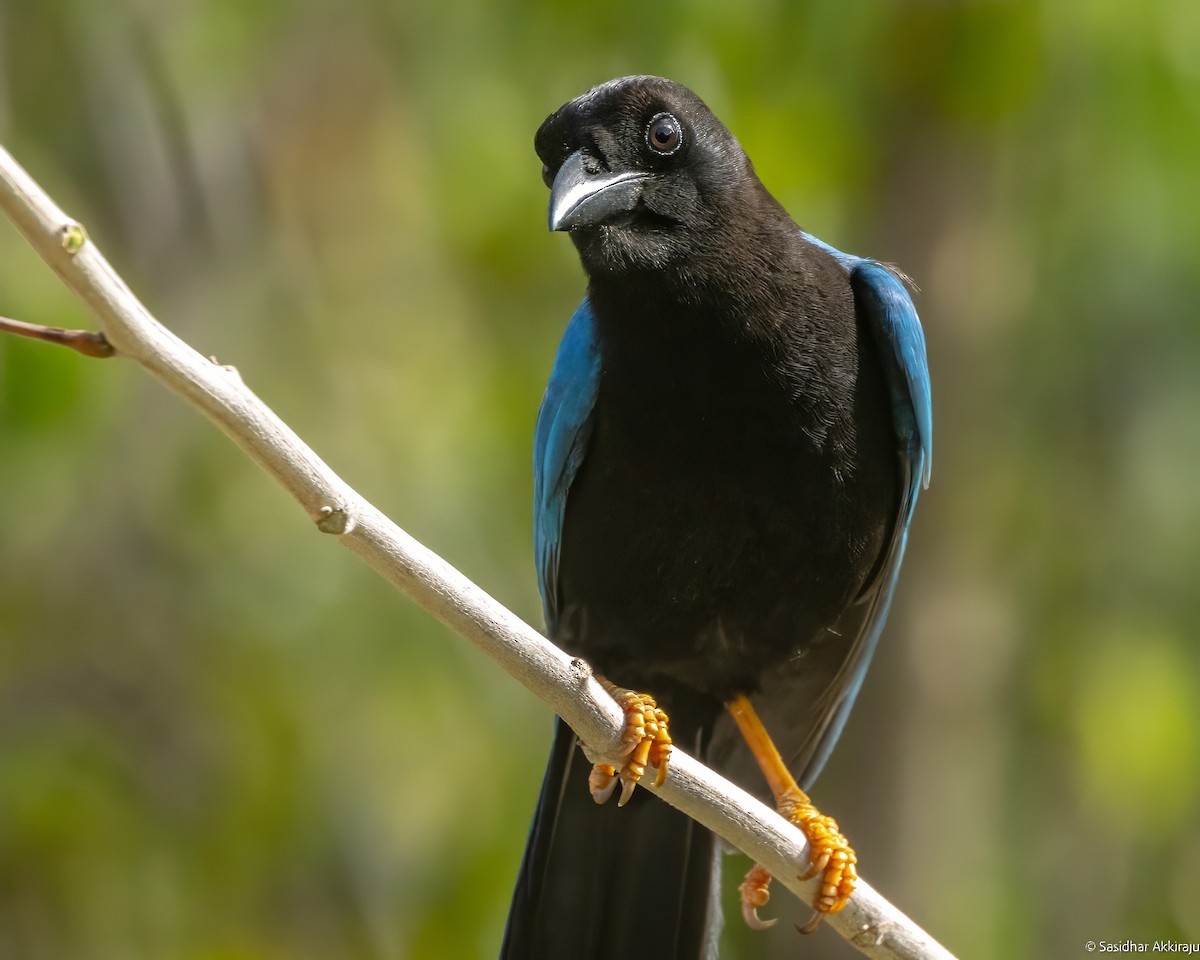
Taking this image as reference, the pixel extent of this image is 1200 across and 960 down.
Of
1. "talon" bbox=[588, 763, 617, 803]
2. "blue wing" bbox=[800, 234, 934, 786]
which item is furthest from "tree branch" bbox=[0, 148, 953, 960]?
"blue wing" bbox=[800, 234, 934, 786]

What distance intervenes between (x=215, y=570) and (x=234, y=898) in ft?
3.84

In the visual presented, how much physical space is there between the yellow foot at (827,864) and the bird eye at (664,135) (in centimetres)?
169

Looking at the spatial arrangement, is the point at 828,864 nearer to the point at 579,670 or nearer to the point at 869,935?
the point at 869,935

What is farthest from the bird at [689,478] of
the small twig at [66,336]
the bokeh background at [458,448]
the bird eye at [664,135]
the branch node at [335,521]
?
the small twig at [66,336]

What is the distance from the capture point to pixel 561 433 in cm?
403

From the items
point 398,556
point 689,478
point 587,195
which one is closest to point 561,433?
point 689,478

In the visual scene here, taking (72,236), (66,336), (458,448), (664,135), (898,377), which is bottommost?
(66,336)

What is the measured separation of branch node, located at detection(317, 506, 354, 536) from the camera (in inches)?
102

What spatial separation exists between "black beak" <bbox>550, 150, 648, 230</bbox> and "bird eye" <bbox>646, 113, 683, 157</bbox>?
87mm

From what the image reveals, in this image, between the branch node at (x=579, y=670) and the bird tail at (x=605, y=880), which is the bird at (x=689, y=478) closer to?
the bird tail at (x=605, y=880)

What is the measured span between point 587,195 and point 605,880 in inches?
70.8

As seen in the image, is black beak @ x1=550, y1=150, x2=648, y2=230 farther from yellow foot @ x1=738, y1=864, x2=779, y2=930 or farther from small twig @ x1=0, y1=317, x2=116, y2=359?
yellow foot @ x1=738, y1=864, x2=779, y2=930

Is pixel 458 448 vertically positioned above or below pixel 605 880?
above

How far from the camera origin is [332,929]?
566cm
